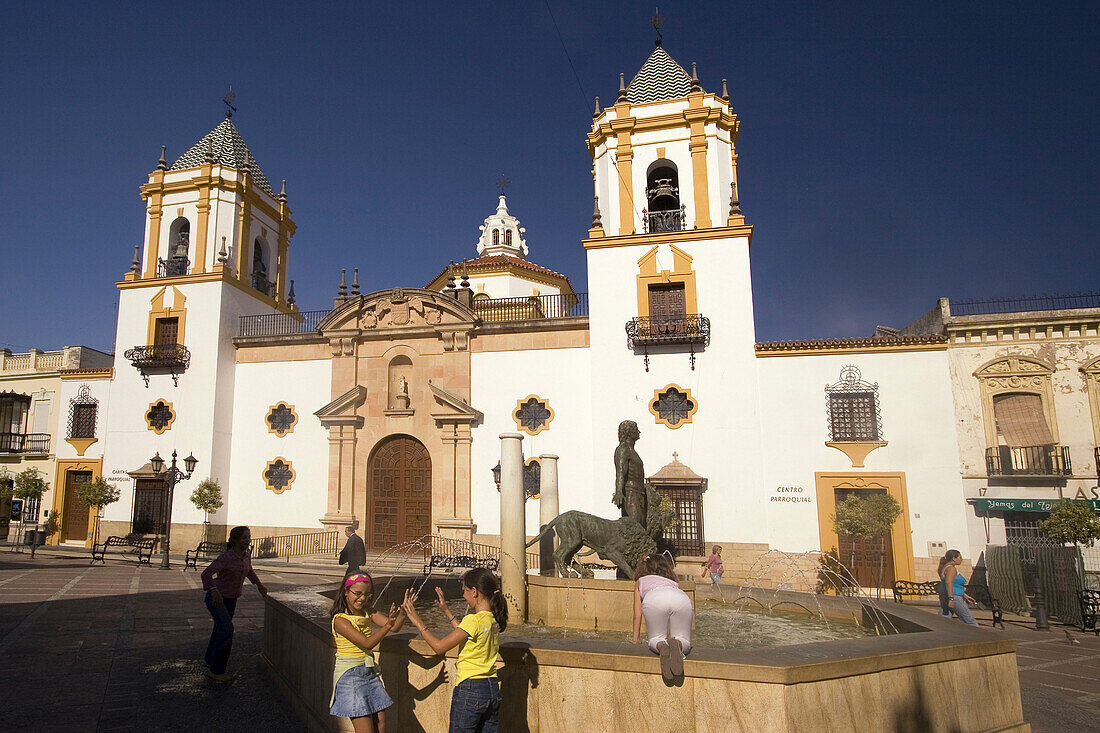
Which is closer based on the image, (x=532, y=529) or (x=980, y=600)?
(x=980, y=600)

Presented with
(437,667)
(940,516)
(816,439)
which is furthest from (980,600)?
(437,667)

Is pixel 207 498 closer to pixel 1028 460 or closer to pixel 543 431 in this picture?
pixel 543 431

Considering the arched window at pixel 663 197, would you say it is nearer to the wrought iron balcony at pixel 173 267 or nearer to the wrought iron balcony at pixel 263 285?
the wrought iron balcony at pixel 263 285

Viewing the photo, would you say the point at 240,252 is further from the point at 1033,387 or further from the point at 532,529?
the point at 1033,387

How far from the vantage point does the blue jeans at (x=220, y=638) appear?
632cm

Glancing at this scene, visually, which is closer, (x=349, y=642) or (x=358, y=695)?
(x=358, y=695)

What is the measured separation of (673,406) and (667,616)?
1461 cm

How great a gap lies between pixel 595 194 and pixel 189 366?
1517cm

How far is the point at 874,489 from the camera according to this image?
58.4 feet

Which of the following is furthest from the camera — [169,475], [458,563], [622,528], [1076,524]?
[169,475]

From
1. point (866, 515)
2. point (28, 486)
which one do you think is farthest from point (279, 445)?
point (866, 515)

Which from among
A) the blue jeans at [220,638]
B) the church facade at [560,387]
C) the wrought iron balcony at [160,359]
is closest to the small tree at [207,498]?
the church facade at [560,387]

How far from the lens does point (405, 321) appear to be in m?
22.0

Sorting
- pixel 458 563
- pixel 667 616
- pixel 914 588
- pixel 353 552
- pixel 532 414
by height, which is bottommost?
pixel 914 588
